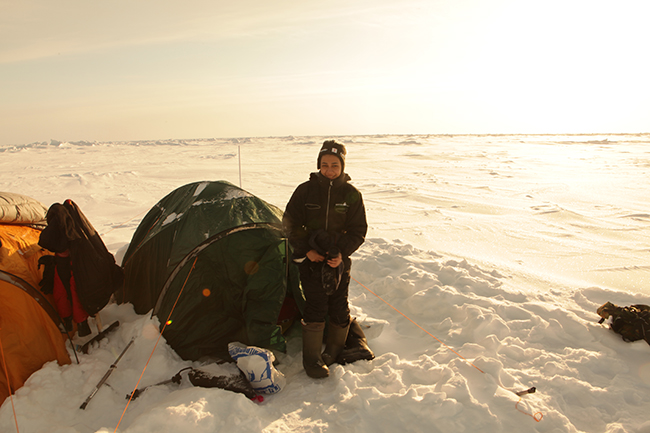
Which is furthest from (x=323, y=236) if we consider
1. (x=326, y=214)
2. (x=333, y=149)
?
(x=333, y=149)

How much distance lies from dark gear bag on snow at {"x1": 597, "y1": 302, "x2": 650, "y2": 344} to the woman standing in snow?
121 inches

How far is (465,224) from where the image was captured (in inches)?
359

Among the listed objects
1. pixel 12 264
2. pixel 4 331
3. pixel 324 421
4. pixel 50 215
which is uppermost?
pixel 50 215

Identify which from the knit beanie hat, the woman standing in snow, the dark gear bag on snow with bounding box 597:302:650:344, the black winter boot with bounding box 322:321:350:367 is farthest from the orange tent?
the dark gear bag on snow with bounding box 597:302:650:344

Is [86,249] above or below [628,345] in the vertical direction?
above

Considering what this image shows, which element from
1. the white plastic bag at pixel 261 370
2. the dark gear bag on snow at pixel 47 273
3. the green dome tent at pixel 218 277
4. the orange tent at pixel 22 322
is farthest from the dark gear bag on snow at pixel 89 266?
the white plastic bag at pixel 261 370

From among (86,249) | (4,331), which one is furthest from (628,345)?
(4,331)

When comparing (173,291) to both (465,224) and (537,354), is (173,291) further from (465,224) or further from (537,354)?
(465,224)

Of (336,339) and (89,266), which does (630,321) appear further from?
(89,266)

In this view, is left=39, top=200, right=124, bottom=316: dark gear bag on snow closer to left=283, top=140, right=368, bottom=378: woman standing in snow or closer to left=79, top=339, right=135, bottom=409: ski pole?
left=79, top=339, right=135, bottom=409: ski pole

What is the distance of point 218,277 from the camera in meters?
3.99

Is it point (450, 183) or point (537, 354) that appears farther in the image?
point (450, 183)

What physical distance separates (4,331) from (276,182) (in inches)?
569

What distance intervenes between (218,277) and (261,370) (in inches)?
49.4
